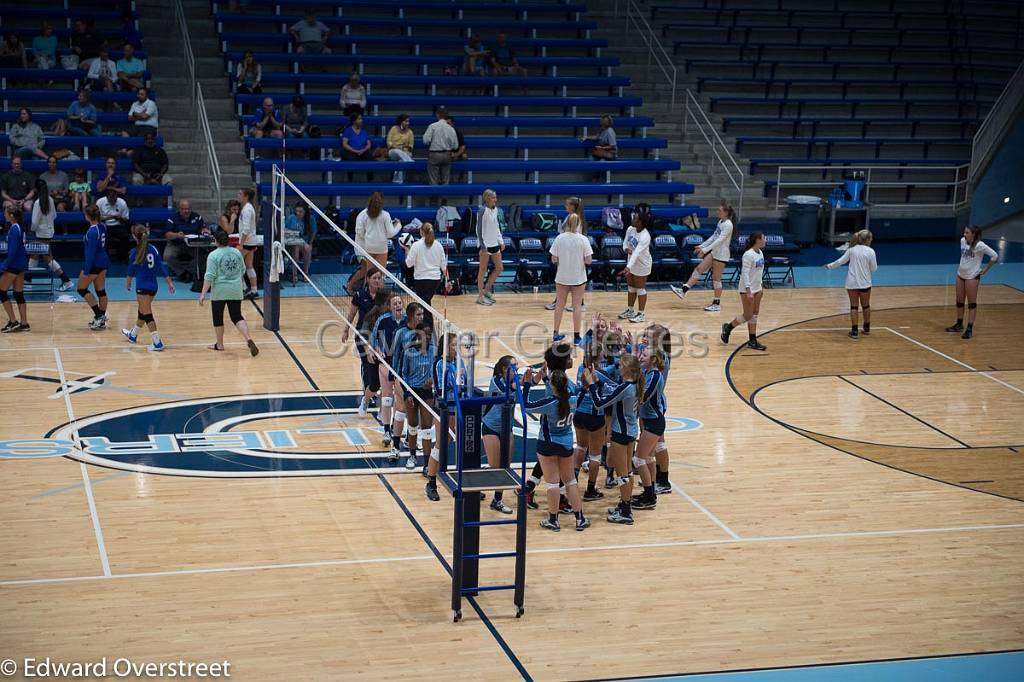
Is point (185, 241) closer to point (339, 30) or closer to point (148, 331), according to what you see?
point (148, 331)

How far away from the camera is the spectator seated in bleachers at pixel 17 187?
21328mm

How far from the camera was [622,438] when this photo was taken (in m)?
11.4

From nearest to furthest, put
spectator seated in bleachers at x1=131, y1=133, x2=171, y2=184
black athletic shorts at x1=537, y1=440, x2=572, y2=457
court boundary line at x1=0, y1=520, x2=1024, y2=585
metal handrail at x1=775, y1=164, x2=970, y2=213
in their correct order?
court boundary line at x1=0, y1=520, x2=1024, y2=585 < black athletic shorts at x1=537, y1=440, x2=572, y2=457 < spectator seated in bleachers at x1=131, y1=133, x2=171, y2=184 < metal handrail at x1=775, y1=164, x2=970, y2=213

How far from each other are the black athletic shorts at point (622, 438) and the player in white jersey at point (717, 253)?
9.03 m

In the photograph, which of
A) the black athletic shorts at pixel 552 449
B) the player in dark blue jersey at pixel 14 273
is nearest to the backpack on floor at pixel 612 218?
the player in dark blue jersey at pixel 14 273

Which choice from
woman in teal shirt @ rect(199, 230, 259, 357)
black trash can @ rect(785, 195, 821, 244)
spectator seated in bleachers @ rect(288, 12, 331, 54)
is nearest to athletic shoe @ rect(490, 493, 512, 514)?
Answer: woman in teal shirt @ rect(199, 230, 259, 357)

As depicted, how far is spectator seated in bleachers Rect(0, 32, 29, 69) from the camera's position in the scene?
24000mm

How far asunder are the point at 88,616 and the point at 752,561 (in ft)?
18.1

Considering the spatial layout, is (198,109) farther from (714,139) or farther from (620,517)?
(620,517)

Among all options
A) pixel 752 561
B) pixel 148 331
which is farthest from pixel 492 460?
pixel 148 331

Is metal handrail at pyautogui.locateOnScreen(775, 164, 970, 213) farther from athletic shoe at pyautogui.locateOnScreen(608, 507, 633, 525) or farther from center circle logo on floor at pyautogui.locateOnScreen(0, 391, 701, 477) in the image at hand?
athletic shoe at pyautogui.locateOnScreen(608, 507, 633, 525)

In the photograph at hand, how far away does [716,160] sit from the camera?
1096 inches

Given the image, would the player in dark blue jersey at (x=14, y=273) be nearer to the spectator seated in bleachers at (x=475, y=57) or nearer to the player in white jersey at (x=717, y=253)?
the player in white jersey at (x=717, y=253)

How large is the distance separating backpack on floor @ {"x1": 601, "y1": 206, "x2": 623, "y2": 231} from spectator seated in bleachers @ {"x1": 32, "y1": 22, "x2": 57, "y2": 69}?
1145 cm
